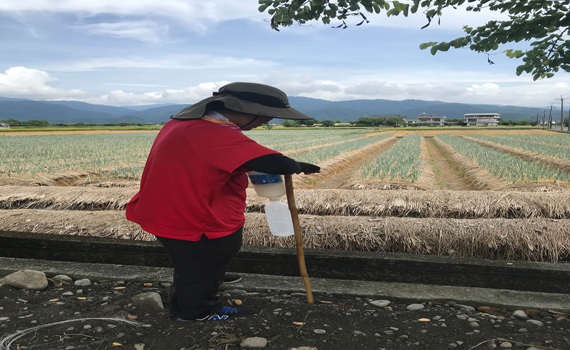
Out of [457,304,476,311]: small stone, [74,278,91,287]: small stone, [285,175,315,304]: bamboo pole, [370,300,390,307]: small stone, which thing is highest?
[285,175,315,304]: bamboo pole

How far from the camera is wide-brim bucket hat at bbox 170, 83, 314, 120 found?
2311mm

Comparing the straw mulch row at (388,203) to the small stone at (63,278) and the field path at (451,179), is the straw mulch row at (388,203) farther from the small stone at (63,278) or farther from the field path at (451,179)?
the field path at (451,179)

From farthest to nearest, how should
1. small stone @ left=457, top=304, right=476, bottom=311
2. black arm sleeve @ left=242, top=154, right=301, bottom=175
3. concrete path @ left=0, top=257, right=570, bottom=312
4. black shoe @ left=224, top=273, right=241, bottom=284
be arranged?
black shoe @ left=224, top=273, right=241, bottom=284, concrete path @ left=0, top=257, right=570, bottom=312, small stone @ left=457, top=304, right=476, bottom=311, black arm sleeve @ left=242, top=154, right=301, bottom=175

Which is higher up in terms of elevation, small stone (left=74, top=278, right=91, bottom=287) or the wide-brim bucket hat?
the wide-brim bucket hat

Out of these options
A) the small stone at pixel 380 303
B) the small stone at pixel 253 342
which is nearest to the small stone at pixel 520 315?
the small stone at pixel 380 303

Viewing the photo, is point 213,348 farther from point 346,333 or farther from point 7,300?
point 7,300

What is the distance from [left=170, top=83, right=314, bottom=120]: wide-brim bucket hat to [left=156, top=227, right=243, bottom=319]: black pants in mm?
778

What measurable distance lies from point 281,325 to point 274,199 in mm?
800

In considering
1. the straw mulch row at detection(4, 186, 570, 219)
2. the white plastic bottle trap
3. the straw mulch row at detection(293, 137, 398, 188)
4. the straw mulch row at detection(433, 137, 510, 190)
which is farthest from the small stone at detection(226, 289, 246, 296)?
the straw mulch row at detection(433, 137, 510, 190)

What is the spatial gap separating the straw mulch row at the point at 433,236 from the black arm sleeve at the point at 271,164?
1.84 metres

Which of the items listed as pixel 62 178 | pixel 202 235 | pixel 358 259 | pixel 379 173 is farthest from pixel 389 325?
pixel 62 178

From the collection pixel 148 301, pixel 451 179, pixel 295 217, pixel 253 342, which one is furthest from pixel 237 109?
pixel 451 179

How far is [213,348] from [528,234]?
10.4ft

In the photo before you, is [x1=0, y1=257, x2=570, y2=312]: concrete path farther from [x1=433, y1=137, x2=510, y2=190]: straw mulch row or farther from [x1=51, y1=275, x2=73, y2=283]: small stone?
[x1=433, y1=137, x2=510, y2=190]: straw mulch row
